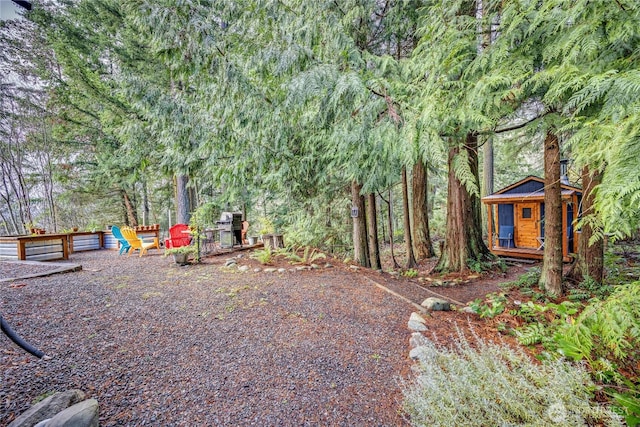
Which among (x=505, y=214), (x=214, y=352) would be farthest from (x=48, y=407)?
(x=505, y=214)

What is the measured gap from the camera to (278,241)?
7.22 m

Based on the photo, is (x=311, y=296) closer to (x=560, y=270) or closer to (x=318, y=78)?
(x=318, y=78)

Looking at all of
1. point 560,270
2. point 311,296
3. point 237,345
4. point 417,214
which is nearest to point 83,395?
point 237,345

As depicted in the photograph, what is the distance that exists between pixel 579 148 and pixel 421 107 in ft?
4.63

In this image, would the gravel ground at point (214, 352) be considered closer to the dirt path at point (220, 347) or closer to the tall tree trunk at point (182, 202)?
the dirt path at point (220, 347)

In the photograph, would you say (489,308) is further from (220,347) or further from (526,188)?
(526,188)

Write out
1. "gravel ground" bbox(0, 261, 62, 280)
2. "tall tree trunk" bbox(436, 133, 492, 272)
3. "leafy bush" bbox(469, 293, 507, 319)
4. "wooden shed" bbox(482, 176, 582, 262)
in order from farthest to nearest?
"wooden shed" bbox(482, 176, 582, 262)
"tall tree trunk" bbox(436, 133, 492, 272)
"gravel ground" bbox(0, 261, 62, 280)
"leafy bush" bbox(469, 293, 507, 319)

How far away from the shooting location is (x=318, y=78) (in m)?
3.16

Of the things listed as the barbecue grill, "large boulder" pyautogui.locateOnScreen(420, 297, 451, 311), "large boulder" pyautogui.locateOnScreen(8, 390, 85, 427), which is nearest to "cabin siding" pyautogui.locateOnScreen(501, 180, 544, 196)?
"large boulder" pyautogui.locateOnScreen(420, 297, 451, 311)

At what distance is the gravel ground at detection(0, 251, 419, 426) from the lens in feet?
6.07

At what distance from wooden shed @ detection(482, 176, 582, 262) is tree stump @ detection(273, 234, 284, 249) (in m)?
5.87

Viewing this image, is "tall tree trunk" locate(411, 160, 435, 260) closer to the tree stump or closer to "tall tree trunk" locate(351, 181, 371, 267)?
"tall tree trunk" locate(351, 181, 371, 267)

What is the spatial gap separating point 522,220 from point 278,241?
7.03 metres

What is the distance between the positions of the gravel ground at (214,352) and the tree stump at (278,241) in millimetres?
2825
